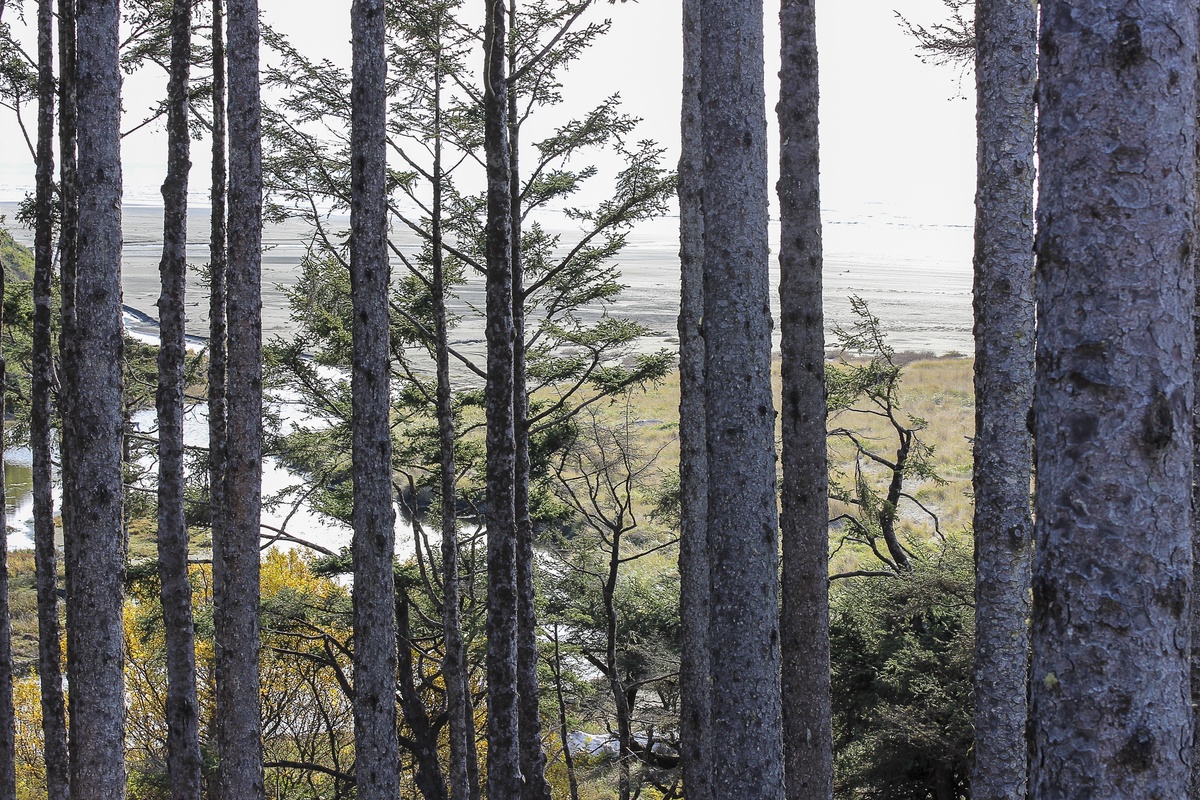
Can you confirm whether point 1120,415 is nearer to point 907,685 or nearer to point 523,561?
point 523,561

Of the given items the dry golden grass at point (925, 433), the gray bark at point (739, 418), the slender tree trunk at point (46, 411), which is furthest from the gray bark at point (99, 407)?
the dry golden grass at point (925, 433)

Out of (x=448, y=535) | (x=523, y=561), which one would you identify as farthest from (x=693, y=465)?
(x=448, y=535)

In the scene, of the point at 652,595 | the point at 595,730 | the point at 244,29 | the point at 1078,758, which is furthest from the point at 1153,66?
the point at 595,730

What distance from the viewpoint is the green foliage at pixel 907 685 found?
1052 centimetres

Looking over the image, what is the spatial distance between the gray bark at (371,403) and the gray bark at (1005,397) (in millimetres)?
3787

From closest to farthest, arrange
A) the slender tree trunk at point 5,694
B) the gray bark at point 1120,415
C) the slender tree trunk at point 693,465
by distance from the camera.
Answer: the gray bark at point 1120,415
the slender tree trunk at point 693,465
the slender tree trunk at point 5,694

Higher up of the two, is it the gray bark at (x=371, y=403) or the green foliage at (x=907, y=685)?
the gray bark at (x=371, y=403)

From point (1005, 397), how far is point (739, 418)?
133cm

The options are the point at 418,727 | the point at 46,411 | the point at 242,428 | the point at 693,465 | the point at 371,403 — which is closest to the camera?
the point at 371,403

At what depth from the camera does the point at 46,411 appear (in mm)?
9703

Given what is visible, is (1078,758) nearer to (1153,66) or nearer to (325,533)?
(1153,66)

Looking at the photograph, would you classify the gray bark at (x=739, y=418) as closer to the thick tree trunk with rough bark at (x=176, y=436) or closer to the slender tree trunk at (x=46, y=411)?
the thick tree trunk with rough bark at (x=176, y=436)

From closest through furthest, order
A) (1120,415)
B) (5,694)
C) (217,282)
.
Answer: (1120,415), (217,282), (5,694)

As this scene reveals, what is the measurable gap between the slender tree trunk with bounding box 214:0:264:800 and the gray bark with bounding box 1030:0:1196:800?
5842 mm
